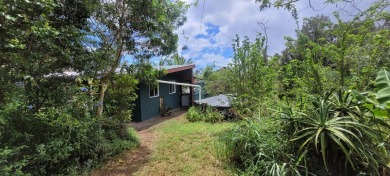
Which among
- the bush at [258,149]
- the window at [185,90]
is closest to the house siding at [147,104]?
the window at [185,90]

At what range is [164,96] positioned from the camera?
1467cm

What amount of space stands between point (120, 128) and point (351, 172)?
6.01 m

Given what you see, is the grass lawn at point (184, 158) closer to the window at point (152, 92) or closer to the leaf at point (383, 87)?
the leaf at point (383, 87)

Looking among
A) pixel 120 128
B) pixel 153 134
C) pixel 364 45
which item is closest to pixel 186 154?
pixel 120 128

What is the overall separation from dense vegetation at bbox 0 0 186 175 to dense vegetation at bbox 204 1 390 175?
3.33 metres

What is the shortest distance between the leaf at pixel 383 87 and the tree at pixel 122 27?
5152 mm

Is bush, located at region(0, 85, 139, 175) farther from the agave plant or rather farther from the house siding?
the house siding

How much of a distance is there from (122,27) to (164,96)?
8.79 m

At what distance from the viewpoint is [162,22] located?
21.3 ft

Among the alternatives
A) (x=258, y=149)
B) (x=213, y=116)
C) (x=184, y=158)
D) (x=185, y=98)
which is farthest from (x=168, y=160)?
(x=185, y=98)

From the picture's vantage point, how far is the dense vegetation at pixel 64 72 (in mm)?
3414

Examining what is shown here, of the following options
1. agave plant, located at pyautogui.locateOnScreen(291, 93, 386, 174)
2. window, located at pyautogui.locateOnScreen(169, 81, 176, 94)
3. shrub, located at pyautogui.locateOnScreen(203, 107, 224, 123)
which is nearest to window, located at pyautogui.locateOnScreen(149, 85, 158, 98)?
window, located at pyautogui.locateOnScreen(169, 81, 176, 94)

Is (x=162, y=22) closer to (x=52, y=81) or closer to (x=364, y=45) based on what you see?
(x=52, y=81)

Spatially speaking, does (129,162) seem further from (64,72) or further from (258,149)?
(258,149)
